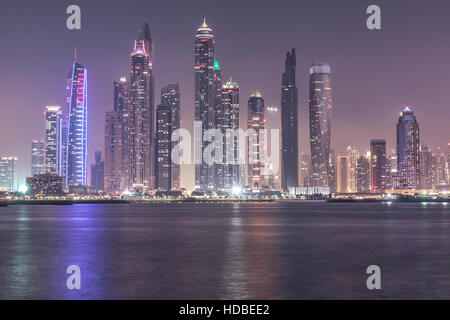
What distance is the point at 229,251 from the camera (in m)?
57.0

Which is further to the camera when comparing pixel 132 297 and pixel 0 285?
pixel 0 285

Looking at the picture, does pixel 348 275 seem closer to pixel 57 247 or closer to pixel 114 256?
pixel 114 256

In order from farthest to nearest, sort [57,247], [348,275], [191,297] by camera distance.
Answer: [57,247] → [348,275] → [191,297]

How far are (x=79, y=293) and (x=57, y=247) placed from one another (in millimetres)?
30884

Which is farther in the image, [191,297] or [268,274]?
[268,274]

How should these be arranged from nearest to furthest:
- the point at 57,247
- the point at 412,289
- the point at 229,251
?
the point at 412,289, the point at 229,251, the point at 57,247

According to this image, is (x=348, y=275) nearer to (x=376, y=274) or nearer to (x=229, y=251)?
(x=376, y=274)

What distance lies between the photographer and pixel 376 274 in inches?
1588
